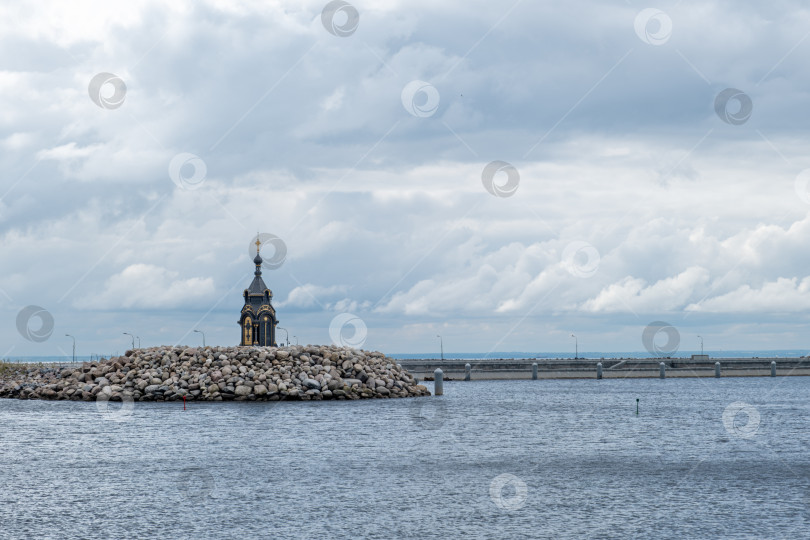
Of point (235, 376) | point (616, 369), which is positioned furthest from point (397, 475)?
point (616, 369)

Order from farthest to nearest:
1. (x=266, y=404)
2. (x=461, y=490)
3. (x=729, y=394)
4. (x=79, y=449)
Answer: (x=729, y=394) < (x=266, y=404) < (x=79, y=449) < (x=461, y=490)

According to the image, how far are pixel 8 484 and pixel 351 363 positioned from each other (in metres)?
46.4

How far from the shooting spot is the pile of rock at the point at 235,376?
72.2 m

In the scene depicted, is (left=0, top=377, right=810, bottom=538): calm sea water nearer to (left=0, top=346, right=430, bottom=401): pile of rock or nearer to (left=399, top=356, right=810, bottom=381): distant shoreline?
(left=0, top=346, right=430, bottom=401): pile of rock

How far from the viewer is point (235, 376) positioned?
72812 mm

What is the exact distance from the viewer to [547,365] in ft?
506

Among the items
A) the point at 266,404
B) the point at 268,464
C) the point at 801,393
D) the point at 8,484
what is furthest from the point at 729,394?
Answer: the point at 8,484

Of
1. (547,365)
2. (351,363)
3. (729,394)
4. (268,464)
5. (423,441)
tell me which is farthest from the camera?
(547,365)

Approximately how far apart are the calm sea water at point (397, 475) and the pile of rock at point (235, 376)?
7.76m

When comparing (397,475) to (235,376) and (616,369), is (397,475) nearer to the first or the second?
(235,376)

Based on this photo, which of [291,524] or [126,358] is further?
[126,358]

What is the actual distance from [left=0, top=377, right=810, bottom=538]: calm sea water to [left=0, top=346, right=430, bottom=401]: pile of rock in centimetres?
776

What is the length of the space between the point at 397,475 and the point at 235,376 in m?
40.2

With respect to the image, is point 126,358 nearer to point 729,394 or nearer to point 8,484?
point 8,484
